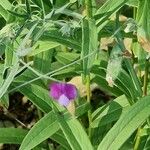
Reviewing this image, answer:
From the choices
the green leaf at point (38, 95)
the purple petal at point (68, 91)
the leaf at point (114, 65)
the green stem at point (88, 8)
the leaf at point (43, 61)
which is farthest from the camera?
the leaf at point (43, 61)

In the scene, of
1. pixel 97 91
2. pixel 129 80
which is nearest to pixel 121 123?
pixel 129 80

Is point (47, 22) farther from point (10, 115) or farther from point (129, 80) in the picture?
point (10, 115)

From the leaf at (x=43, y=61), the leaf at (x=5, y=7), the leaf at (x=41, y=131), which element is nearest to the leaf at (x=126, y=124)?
the leaf at (x=41, y=131)

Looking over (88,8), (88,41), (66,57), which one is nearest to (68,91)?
(88,41)

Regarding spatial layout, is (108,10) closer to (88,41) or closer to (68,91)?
(88,41)

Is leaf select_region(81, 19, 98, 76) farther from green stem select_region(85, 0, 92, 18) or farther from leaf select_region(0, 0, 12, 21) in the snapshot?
leaf select_region(0, 0, 12, 21)

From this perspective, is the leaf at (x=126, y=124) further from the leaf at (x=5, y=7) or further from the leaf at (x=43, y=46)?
the leaf at (x=5, y=7)
